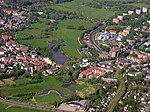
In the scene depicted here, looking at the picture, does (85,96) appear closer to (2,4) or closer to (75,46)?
(75,46)

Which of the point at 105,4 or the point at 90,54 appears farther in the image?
the point at 105,4

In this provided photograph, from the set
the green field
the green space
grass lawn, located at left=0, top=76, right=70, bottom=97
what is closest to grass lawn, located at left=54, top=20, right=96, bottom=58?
the green field

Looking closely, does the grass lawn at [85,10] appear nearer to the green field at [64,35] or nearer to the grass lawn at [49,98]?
the green field at [64,35]

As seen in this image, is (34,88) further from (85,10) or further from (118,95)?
(85,10)

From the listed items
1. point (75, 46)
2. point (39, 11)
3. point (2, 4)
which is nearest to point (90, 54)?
point (75, 46)

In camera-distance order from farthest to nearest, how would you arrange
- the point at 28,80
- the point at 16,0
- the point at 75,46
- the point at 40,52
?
the point at 16,0
the point at 75,46
the point at 40,52
the point at 28,80

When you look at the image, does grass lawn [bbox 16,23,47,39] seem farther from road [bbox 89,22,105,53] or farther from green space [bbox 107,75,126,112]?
green space [bbox 107,75,126,112]
